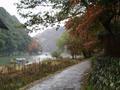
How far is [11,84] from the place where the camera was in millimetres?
20125

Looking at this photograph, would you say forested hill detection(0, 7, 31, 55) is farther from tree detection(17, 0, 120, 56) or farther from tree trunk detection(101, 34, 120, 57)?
tree trunk detection(101, 34, 120, 57)

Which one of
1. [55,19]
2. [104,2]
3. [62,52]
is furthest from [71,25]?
[62,52]

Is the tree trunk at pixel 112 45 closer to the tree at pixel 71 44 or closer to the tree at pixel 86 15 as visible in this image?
the tree at pixel 86 15

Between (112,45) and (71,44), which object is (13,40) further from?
(112,45)

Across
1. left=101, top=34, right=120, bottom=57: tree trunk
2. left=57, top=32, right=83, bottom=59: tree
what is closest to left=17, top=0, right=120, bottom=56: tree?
left=101, top=34, right=120, bottom=57: tree trunk

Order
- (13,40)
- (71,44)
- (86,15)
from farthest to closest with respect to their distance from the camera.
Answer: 1. (13,40)
2. (71,44)
3. (86,15)

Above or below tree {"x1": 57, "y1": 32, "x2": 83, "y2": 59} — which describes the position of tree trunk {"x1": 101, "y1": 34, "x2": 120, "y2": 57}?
below

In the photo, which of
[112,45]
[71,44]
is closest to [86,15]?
[112,45]

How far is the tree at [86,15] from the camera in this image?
57.8 ft

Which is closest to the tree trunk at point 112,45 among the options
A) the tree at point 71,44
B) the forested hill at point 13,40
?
the tree at point 71,44

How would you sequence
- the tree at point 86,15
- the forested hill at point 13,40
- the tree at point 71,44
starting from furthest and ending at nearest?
1. the forested hill at point 13,40
2. the tree at point 71,44
3. the tree at point 86,15

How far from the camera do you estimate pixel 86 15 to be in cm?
1839

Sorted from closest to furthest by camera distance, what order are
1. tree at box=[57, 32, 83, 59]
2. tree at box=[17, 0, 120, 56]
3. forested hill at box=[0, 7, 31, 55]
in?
tree at box=[17, 0, 120, 56], tree at box=[57, 32, 83, 59], forested hill at box=[0, 7, 31, 55]

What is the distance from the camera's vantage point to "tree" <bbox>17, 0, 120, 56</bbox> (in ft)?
57.8
